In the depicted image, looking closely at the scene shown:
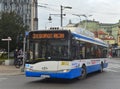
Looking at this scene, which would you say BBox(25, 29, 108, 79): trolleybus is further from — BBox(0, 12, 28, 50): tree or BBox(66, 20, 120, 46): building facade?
BBox(66, 20, 120, 46): building facade

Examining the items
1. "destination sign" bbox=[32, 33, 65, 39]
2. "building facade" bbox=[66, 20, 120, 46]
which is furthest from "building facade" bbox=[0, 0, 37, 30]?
"destination sign" bbox=[32, 33, 65, 39]

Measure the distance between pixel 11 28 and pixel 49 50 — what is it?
2226cm

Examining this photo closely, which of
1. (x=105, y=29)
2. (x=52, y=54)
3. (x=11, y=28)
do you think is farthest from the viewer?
(x=105, y=29)

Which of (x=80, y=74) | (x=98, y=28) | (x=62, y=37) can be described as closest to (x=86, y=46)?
(x=80, y=74)

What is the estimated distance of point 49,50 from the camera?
1903 cm

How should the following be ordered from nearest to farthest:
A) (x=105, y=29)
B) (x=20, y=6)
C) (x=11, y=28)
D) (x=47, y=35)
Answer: (x=47, y=35) < (x=11, y=28) < (x=20, y=6) < (x=105, y=29)

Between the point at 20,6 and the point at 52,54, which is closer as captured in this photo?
the point at 52,54

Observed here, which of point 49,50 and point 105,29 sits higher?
point 105,29

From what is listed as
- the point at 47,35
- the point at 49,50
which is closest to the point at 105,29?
the point at 47,35

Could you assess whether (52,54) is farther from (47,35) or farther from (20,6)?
(20,6)

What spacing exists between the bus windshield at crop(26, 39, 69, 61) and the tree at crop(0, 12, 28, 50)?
69.0 feet

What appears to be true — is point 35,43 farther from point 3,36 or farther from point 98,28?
Result: point 98,28

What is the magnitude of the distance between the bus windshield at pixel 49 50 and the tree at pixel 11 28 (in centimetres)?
2104

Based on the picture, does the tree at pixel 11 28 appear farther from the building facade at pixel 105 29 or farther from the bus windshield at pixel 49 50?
the building facade at pixel 105 29
